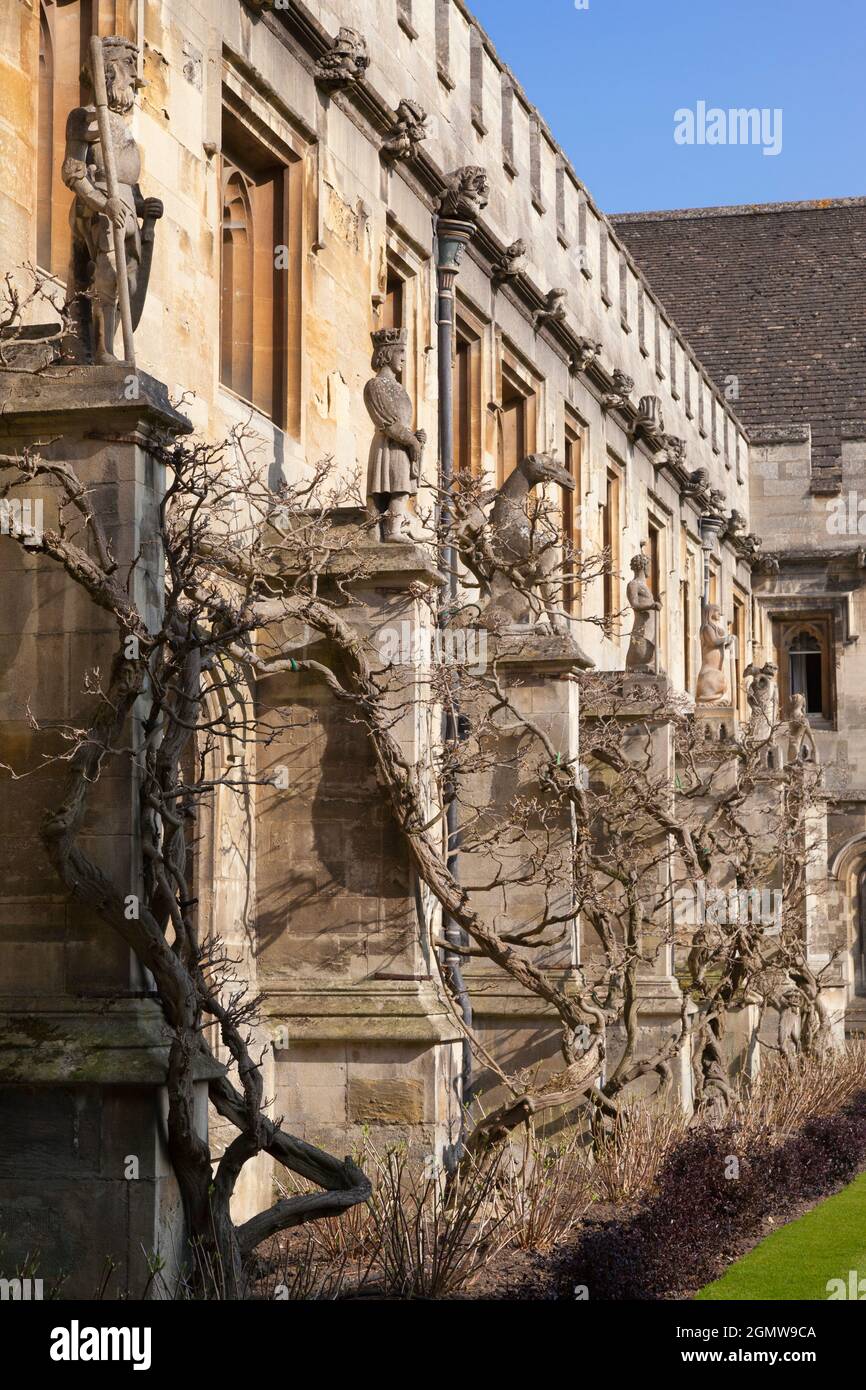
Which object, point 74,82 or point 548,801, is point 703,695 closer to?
point 548,801

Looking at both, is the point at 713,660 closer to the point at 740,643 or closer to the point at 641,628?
the point at 740,643

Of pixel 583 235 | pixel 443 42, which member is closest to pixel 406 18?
pixel 443 42

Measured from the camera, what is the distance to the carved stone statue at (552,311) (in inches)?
834

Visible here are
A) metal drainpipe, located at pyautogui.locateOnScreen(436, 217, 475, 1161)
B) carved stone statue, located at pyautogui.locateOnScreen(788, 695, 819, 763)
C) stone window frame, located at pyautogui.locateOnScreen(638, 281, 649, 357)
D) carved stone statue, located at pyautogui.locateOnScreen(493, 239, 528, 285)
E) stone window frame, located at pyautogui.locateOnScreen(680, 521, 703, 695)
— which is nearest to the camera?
metal drainpipe, located at pyautogui.locateOnScreen(436, 217, 475, 1161)

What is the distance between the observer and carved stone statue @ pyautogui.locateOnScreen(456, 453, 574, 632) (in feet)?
49.9

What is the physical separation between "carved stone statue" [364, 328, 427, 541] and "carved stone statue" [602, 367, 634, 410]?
1178 cm

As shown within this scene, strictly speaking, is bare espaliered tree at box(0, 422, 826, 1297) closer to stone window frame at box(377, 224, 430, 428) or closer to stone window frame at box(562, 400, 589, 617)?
stone window frame at box(377, 224, 430, 428)

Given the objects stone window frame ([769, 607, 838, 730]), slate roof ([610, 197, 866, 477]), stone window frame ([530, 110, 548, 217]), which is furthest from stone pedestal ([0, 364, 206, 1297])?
slate roof ([610, 197, 866, 477])

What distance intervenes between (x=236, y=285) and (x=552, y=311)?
7.84 m

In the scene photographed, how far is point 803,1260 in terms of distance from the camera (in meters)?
12.4

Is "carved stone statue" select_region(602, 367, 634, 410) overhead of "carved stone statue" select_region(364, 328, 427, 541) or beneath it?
overhead

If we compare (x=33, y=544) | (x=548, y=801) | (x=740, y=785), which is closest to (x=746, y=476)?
(x=740, y=785)

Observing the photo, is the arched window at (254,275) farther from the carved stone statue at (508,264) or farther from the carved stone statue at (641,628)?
the carved stone statue at (641,628)

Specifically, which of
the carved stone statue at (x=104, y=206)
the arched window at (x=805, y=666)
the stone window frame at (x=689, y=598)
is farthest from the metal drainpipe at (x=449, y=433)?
the arched window at (x=805, y=666)
